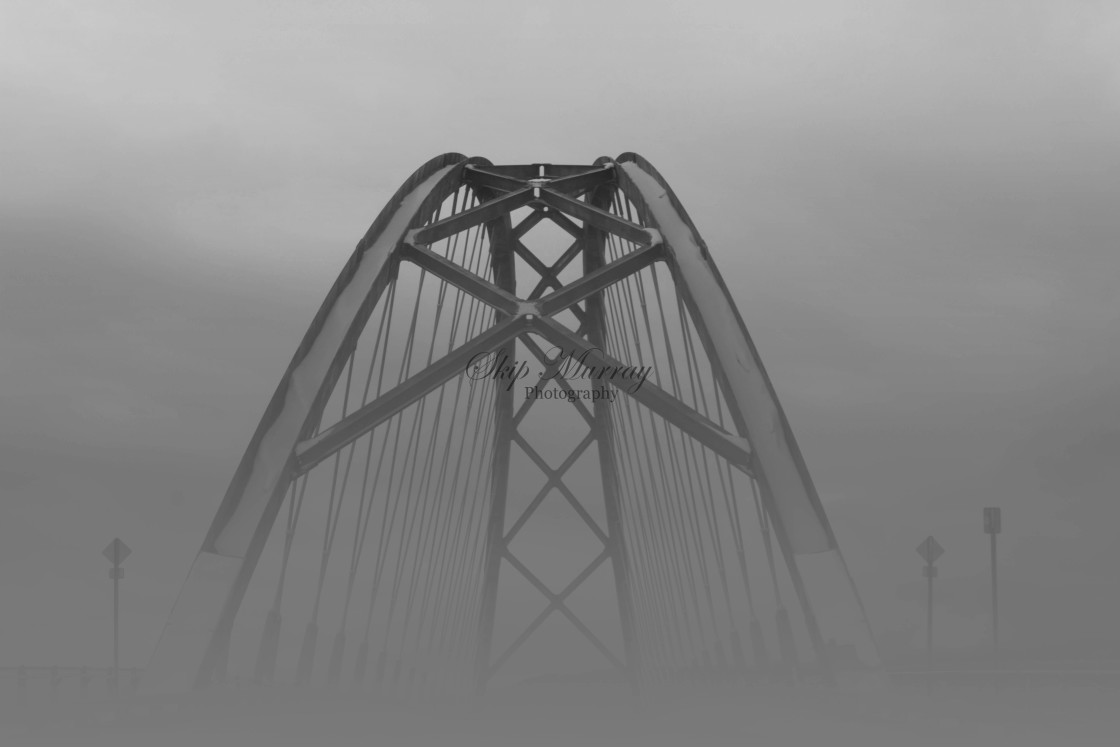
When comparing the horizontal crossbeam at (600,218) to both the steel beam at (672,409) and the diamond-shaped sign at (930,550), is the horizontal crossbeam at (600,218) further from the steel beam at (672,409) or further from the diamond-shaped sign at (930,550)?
the diamond-shaped sign at (930,550)

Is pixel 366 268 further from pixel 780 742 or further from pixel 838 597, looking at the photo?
pixel 780 742

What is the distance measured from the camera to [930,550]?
2709 centimetres

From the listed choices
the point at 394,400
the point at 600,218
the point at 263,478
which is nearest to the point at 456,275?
the point at 394,400

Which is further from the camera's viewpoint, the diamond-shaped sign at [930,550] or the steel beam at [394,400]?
the diamond-shaped sign at [930,550]

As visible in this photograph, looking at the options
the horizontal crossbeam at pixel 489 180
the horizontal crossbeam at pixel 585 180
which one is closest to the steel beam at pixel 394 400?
the horizontal crossbeam at pixel 489 180

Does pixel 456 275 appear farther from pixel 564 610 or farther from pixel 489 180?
pixel 564 610

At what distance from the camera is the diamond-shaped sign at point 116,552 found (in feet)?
87.0

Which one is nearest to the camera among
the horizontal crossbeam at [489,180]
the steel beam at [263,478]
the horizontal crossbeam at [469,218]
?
the steel beam at [263,478]

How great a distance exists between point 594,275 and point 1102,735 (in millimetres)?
7295

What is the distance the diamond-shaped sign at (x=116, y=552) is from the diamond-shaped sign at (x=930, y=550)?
13984mm

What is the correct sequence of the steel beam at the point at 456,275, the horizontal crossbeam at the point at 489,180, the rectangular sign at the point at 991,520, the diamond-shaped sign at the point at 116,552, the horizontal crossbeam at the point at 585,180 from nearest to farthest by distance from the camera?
1. the steel beam at the point at 456,275
2. the horizontal crossbeam at the point at 489,180
3. the horizontal crossbeam at the point at 585,180
4. the diamond-shaped sign at the point at 116,552
5. the rectangular sign at the point at 991,520

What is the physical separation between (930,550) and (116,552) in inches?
563

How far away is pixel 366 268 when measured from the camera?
14.7 m

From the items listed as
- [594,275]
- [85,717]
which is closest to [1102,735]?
[85,717]
